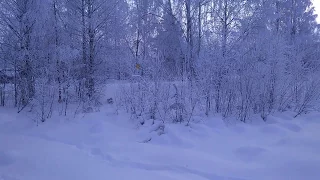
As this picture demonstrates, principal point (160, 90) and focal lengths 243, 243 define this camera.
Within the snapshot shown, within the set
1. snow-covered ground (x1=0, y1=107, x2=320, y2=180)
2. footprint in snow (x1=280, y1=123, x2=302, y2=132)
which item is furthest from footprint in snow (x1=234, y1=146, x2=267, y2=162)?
footprint in snow (x1=280, y1=123, x2=302, y2=132)

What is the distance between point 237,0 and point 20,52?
1045cm

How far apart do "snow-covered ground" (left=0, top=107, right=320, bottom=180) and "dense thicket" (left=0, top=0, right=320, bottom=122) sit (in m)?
0.77

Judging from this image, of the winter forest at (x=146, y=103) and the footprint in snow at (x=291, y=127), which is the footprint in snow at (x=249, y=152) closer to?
the winter forest at (x=146, y=103)

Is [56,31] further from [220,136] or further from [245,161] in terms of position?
[245,161]

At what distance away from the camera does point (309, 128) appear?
6812 mm

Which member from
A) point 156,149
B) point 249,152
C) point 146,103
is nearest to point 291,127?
point 249,152

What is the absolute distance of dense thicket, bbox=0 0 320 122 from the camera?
7.95 metres

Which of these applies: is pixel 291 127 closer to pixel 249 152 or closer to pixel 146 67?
pixel 249 152

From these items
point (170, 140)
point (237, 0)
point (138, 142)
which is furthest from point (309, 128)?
point (237, 0)

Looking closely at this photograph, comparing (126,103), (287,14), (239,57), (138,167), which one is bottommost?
(138,167)

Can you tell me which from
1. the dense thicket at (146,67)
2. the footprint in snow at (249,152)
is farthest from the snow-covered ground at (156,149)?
the dense thicket at (146,67)

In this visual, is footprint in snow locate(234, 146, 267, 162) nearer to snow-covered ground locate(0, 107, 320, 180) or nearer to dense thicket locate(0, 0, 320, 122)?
snow-covered ground locate(0, 107, 320, 180)

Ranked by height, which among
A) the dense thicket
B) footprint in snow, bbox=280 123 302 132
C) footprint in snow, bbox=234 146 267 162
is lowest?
footprint in snow, bbox=234 146 267 162

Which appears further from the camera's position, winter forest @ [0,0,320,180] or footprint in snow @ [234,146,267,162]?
footprint in snow @ [234,146,267,162]
